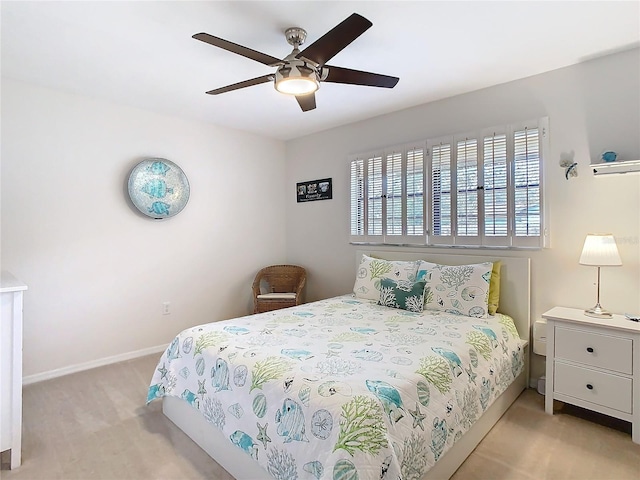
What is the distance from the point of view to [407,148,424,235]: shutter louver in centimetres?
335

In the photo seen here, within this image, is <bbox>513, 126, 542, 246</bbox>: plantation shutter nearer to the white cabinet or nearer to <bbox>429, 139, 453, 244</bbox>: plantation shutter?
<bbox>429, 139, 453, 244</bbox>: plantation shutter

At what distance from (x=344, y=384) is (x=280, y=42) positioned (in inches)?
82.3

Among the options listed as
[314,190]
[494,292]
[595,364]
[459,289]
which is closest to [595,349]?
[595,364]

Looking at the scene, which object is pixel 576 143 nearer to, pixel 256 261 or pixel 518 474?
pixel 518 474

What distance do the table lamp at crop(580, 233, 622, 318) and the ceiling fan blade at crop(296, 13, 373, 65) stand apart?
2003 millimetres

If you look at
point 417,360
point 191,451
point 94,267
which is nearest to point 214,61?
point 94,267

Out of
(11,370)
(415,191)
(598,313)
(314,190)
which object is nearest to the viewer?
(11,370)

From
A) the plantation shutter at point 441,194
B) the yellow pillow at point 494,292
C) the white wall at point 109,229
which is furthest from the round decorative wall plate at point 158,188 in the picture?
the yellow pillow at point 494,292

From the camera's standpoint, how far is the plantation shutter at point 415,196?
11.0 ft

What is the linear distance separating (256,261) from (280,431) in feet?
10.2

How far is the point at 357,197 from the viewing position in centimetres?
389

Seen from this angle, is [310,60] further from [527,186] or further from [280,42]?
[527,186]

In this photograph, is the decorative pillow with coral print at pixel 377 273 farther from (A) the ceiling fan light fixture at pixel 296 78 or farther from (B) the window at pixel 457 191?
(A) the ceiling fan light fixture at pixel 296 78

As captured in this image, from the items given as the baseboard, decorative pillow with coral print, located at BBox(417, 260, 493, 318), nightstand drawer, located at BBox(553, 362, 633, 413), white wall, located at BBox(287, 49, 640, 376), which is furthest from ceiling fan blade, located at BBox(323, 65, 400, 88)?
the baseboard
